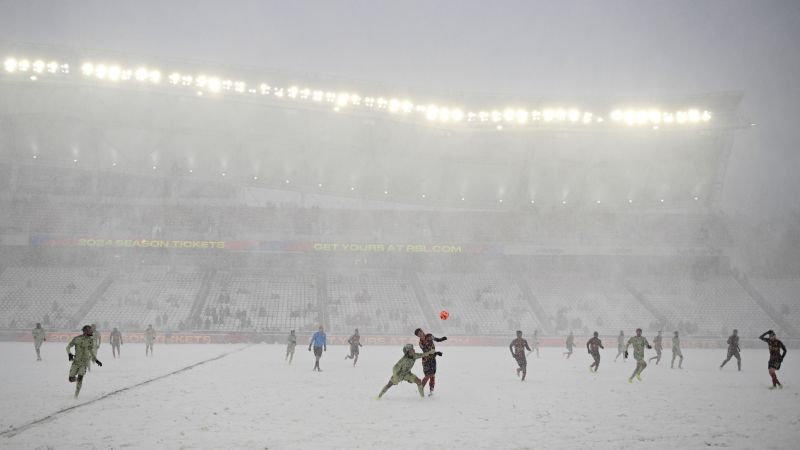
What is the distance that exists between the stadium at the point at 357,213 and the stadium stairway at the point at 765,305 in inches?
8.9

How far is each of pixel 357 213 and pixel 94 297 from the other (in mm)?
21842

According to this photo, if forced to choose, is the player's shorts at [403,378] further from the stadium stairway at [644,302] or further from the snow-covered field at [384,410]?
the stadium stairway at [644,302]

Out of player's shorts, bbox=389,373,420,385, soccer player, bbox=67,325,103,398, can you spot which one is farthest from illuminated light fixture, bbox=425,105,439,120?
soccer player, bbox=67,325,103,398

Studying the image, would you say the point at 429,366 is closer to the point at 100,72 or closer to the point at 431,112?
the point at 431,112

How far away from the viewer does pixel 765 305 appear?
4672cm

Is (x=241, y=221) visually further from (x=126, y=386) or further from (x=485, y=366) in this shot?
(x=126, y=386)

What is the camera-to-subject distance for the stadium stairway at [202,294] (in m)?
39.8

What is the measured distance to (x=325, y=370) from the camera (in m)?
20.5

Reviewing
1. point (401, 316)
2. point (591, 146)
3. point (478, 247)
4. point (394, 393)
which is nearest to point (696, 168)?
point (591, 146)

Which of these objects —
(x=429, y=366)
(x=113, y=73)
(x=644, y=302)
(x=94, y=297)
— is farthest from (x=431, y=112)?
(x=429, y=366)

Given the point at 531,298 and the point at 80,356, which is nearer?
the point at 80,356

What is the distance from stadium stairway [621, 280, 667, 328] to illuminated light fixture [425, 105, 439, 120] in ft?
70.4

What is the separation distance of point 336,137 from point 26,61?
79.5ft

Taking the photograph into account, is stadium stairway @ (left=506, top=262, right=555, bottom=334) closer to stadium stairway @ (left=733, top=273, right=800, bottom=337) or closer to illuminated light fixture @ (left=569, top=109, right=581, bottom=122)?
illuminated light fixture @ (left=569, top=109, right=581, bottom=122)
